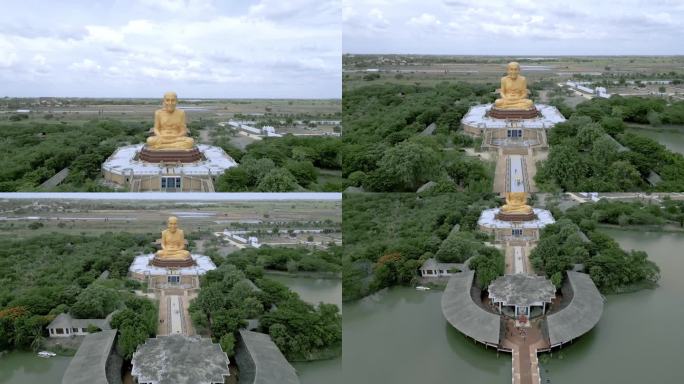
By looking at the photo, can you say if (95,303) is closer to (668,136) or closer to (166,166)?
(166,166)

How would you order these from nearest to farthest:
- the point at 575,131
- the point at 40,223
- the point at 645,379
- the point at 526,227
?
the point at 645,379, the point at 575,131, the point at 40,223, the point at 526,227

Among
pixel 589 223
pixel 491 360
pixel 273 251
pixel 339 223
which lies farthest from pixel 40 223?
pixel 589 223

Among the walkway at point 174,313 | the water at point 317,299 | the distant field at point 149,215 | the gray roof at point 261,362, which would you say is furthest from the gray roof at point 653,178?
the walkway at point 174,313

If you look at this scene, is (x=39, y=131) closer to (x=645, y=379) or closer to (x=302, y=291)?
(x=302, y=291)

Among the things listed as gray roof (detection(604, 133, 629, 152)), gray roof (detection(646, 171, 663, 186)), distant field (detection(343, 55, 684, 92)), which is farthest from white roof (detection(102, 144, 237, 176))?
gray roof (detection(646, 171, 663, 186))

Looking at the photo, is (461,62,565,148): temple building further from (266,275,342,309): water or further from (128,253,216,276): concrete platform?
(128,253,216,276): concrete platform

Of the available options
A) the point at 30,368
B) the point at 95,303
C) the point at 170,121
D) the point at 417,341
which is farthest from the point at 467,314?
the point at 30,368

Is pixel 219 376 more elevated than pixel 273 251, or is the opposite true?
pixel 273 251
